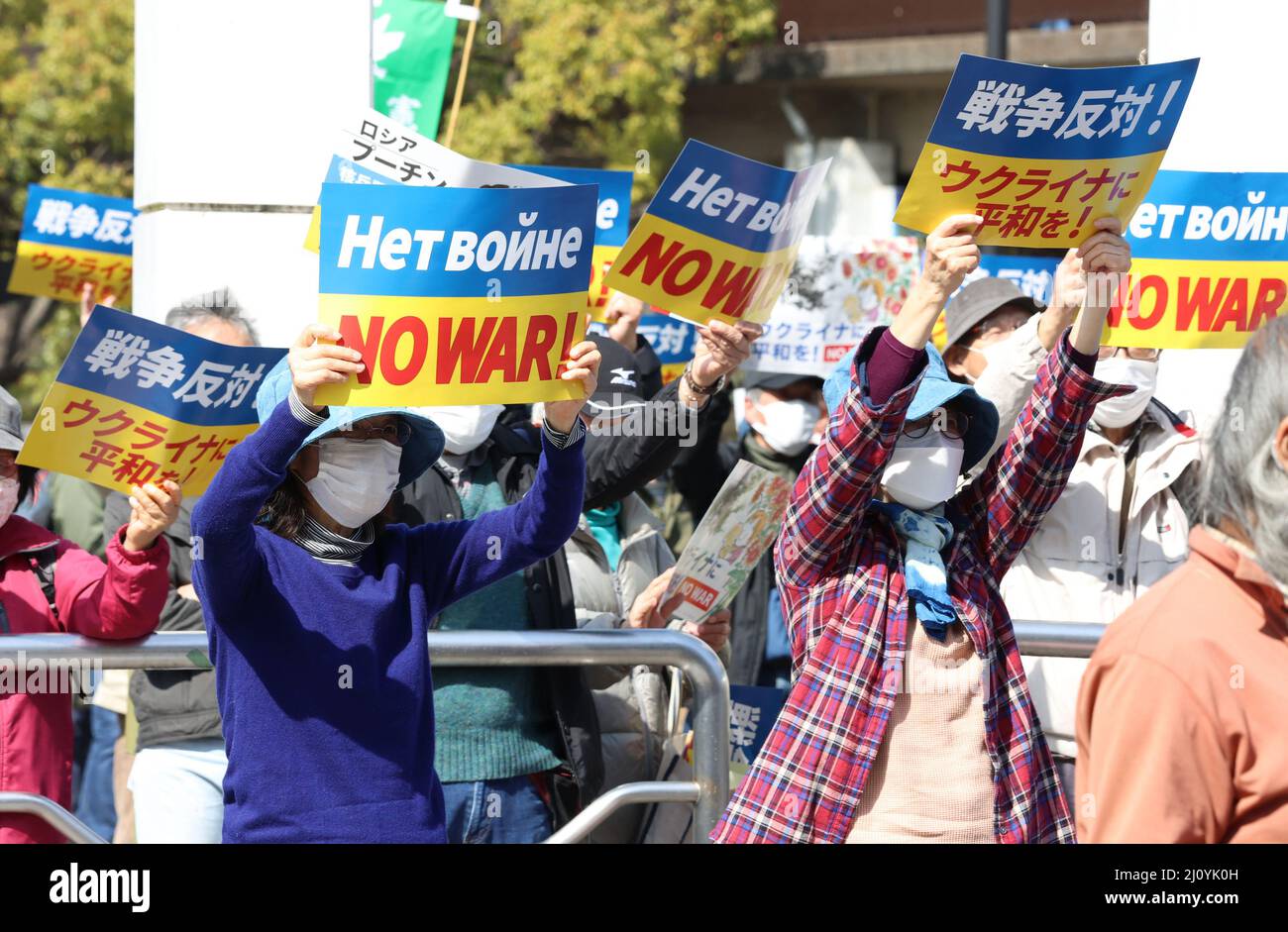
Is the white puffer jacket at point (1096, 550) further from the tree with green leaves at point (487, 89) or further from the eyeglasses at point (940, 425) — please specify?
the tree with green leaves at point (487, 89)

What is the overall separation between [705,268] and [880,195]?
41.7ft

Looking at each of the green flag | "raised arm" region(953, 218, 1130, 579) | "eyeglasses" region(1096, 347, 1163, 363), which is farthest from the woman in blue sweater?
the green flag

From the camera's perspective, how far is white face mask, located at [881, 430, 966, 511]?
374 cm

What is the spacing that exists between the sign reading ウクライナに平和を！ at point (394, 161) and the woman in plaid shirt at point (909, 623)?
3.98 ft

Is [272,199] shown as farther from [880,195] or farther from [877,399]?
[880,195]

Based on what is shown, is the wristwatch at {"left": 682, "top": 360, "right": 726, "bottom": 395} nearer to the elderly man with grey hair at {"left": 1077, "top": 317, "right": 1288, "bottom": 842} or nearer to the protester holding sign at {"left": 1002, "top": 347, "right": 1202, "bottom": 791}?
the protester holding sign at {"left": 1002, "top": 347, "right": 1202, "bottom": 791}

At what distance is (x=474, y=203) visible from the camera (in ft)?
11.8

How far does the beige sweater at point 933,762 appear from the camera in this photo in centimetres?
→ 350

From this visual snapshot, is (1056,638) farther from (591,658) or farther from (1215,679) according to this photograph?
(1215,679)

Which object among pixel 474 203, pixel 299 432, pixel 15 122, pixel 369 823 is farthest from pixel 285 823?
pixel 15 122

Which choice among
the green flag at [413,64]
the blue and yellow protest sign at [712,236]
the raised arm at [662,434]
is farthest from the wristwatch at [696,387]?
the green flag at [413,64]

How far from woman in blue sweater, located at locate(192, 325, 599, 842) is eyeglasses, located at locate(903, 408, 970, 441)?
0.70 m

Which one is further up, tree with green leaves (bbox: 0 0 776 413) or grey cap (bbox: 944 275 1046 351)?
tree with green leaves (bbox: 0 0 776 413)

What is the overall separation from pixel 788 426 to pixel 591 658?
2.55 metres
